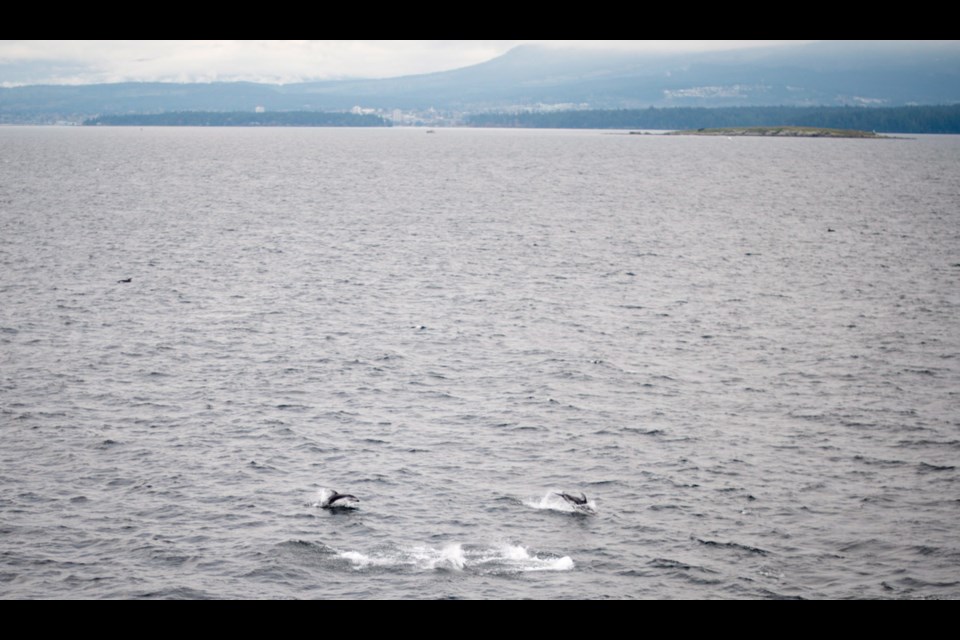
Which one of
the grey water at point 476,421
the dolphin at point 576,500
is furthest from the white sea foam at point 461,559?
the dolphin at point 576,500

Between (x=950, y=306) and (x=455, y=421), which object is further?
(x=950, y=306)

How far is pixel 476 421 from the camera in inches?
1447

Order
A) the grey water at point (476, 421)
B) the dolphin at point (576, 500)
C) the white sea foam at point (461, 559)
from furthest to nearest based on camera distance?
the dolphin at point (576, 500) → the grey water at point (476, 421) → the white sea foam at point (461, 559)

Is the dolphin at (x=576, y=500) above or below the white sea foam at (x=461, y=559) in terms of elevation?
above

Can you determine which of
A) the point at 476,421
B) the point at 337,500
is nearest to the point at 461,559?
the point at 337,500

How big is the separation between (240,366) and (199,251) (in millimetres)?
40107

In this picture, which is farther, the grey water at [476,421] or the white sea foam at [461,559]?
the grey water at [476,421]

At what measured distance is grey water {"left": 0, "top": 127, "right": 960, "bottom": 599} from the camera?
25.0 metres

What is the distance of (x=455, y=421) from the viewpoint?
121 feet

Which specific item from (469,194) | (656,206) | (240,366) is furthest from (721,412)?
(469,194)

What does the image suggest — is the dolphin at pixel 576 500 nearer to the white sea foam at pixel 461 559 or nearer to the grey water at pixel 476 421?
the grey water at pixel 476 421

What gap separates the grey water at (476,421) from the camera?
25.0m
